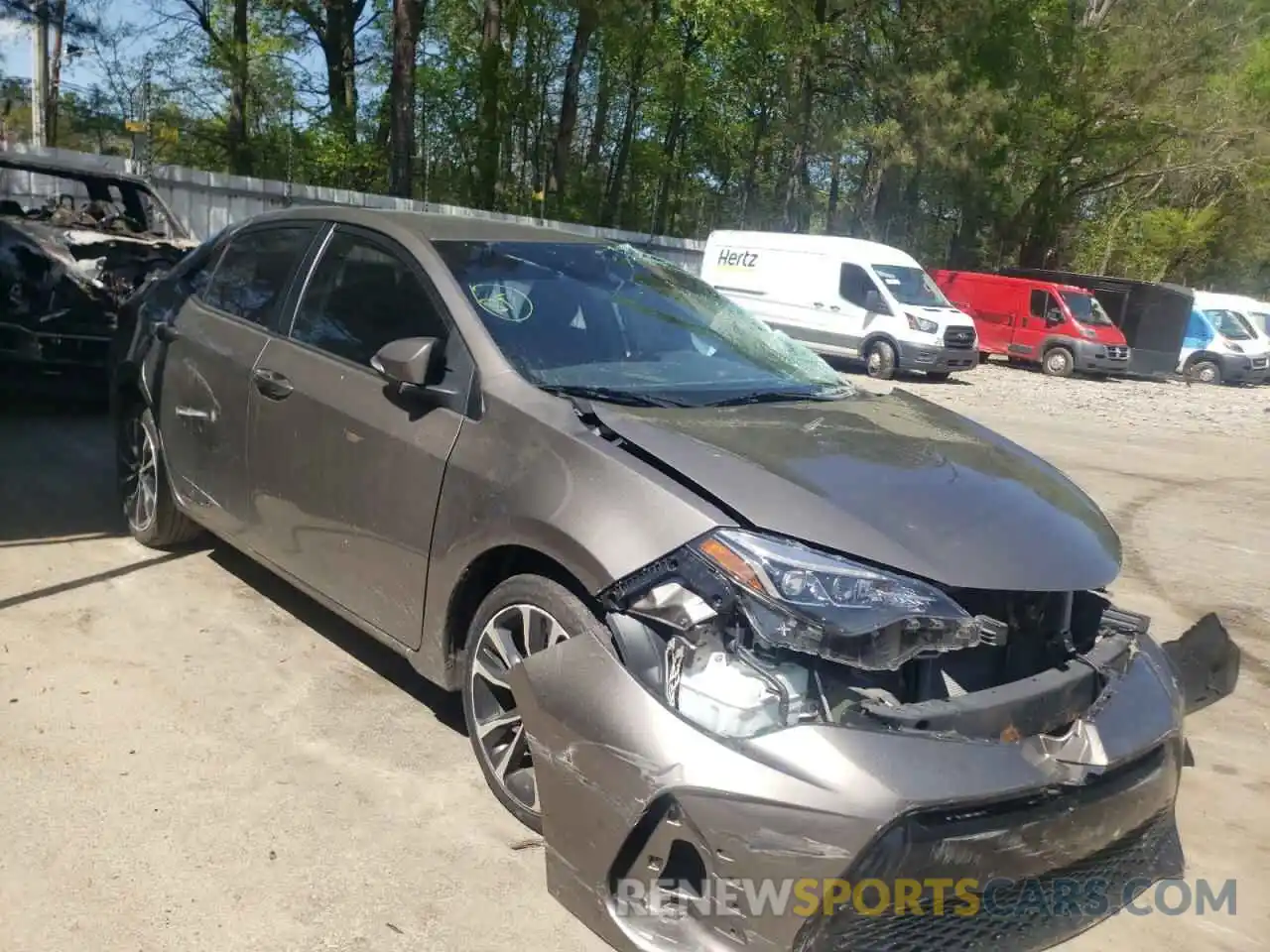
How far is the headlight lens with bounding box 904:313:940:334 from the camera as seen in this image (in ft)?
64.7

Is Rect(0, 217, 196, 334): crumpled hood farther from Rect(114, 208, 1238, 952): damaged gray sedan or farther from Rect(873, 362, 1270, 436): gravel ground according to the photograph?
Rect(873, 362, 1270, 436): gravel ground

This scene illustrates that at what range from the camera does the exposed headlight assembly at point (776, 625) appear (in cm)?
242

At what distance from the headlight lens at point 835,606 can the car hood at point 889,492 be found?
49 mm

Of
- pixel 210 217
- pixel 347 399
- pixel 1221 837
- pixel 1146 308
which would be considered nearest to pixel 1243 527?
pixel 1221 837

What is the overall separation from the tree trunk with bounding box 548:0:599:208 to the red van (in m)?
10.7

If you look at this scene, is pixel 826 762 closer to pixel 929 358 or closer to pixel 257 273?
pixel 257 273

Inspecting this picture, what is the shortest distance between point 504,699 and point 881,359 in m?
18.0

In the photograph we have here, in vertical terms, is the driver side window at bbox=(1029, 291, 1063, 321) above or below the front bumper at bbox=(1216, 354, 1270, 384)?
above

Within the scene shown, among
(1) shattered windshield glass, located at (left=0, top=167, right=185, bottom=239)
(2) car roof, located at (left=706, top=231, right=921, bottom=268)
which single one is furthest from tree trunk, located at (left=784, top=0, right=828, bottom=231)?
(1) shattered windshield glass, located at (left=0, top=167, right=185, bottom=239)

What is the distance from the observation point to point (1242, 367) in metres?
25.4

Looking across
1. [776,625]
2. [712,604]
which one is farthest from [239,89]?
[776,625]

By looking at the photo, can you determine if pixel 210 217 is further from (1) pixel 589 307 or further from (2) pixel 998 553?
(2) pixel 998 553

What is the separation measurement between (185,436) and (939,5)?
2999cm

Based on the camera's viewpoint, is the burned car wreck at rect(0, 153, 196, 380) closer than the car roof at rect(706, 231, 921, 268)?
Yes
